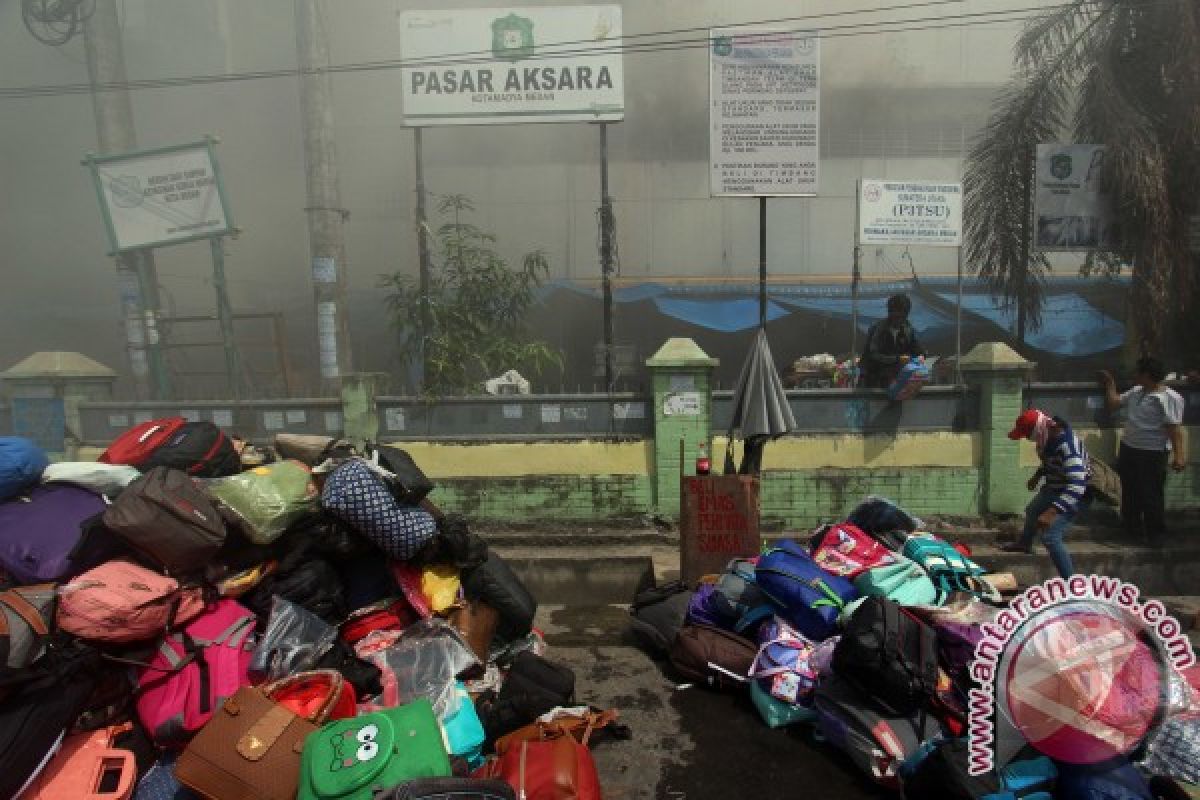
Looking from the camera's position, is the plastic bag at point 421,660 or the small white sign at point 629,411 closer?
the plastic bag at point 421,660

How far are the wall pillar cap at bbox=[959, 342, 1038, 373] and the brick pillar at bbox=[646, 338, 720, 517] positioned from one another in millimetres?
2562

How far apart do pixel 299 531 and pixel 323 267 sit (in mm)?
7025

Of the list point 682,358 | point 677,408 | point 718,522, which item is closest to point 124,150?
point 682,358

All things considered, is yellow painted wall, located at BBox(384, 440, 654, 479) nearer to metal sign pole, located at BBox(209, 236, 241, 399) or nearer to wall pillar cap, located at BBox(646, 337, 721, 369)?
wall pillar cap, located at BBox(646, 337, 721, 369)

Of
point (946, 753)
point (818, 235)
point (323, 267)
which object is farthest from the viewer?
point (818, 235)

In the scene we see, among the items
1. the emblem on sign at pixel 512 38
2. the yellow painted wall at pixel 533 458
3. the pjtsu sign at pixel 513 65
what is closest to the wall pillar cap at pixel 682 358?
the yellow painted wall at pixel 533 458

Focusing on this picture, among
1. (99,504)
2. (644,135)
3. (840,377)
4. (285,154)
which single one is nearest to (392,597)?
(99,504)

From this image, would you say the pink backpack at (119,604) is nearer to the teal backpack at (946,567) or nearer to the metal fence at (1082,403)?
the teal backpack at (946,567)

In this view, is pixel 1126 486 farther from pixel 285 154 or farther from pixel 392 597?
pixel 285 154

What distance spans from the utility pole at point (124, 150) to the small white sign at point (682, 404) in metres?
6.10

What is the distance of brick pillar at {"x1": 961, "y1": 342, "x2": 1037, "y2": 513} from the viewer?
6.80 m

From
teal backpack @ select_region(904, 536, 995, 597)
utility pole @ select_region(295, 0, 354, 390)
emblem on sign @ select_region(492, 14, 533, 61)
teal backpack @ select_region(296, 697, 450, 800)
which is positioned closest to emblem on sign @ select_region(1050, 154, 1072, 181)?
teal backpack @ select_region(904, 536, 995, 597)

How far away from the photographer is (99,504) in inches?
149

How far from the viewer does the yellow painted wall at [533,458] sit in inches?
277
